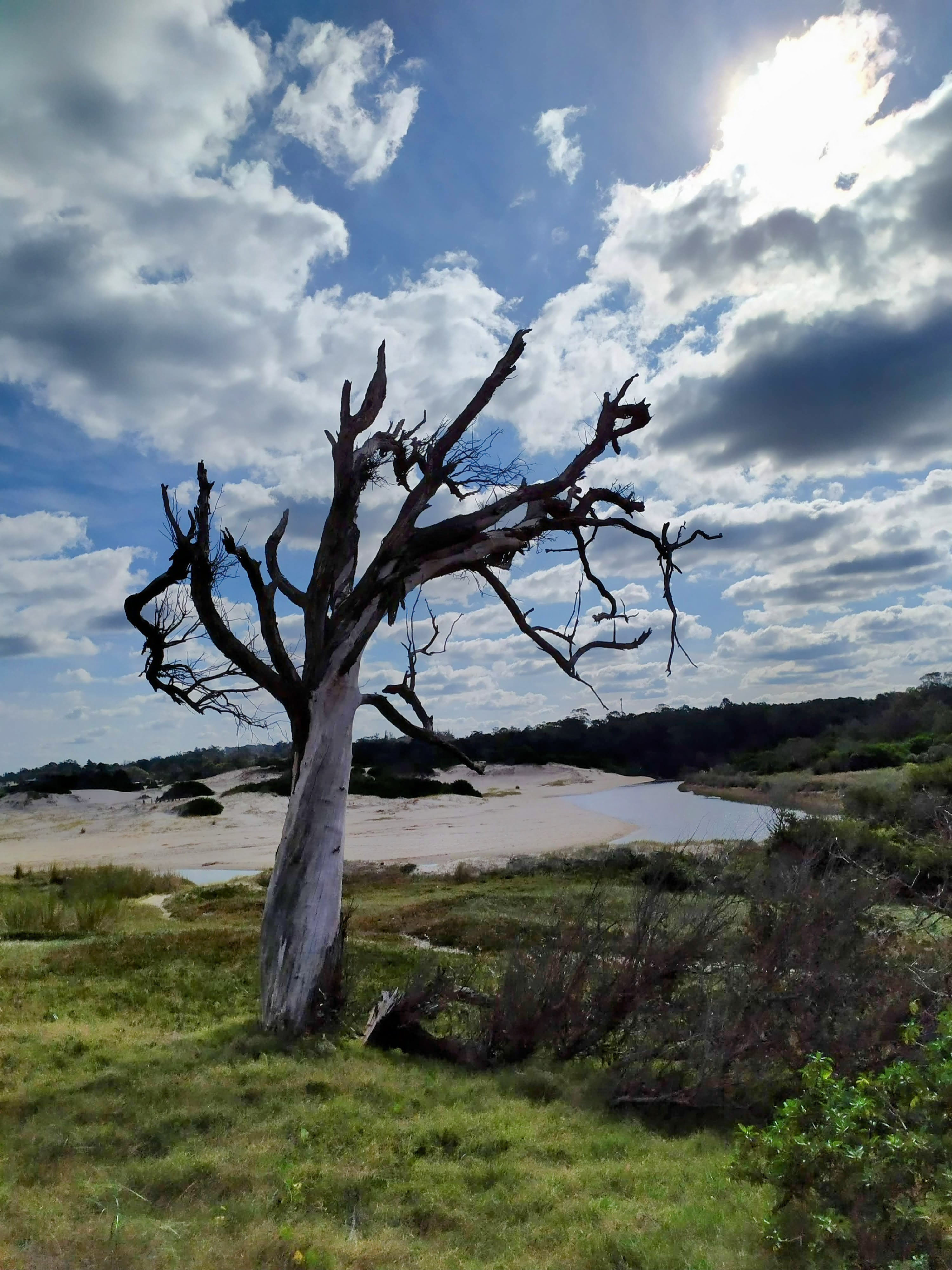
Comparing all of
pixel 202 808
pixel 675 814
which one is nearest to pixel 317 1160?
pixel 675 814

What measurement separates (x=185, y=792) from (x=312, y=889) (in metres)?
55.3

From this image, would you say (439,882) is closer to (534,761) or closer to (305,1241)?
(305,1241)

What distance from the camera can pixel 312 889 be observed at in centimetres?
904

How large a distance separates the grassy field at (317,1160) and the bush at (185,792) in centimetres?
5048

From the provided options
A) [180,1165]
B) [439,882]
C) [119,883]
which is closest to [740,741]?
[439,882]

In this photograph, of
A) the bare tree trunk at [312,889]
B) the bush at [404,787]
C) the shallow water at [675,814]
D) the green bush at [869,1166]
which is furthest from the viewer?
the bush at [404,787]

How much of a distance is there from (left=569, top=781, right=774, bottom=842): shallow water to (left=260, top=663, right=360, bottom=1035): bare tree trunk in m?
15.2

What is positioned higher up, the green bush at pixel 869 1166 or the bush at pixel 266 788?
the bush at pixel 266 788

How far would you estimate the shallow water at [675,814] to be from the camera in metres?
33.2

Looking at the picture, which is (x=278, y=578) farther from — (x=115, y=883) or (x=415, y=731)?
(x=115, y=883)

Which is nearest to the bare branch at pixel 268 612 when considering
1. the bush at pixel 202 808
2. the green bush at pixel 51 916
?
the green bush at pixel 51 916

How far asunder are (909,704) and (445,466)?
241ft

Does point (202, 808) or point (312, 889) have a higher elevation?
point (312, 889)

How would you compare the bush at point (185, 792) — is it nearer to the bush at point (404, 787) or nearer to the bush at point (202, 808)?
the bush at point (202, 808)
